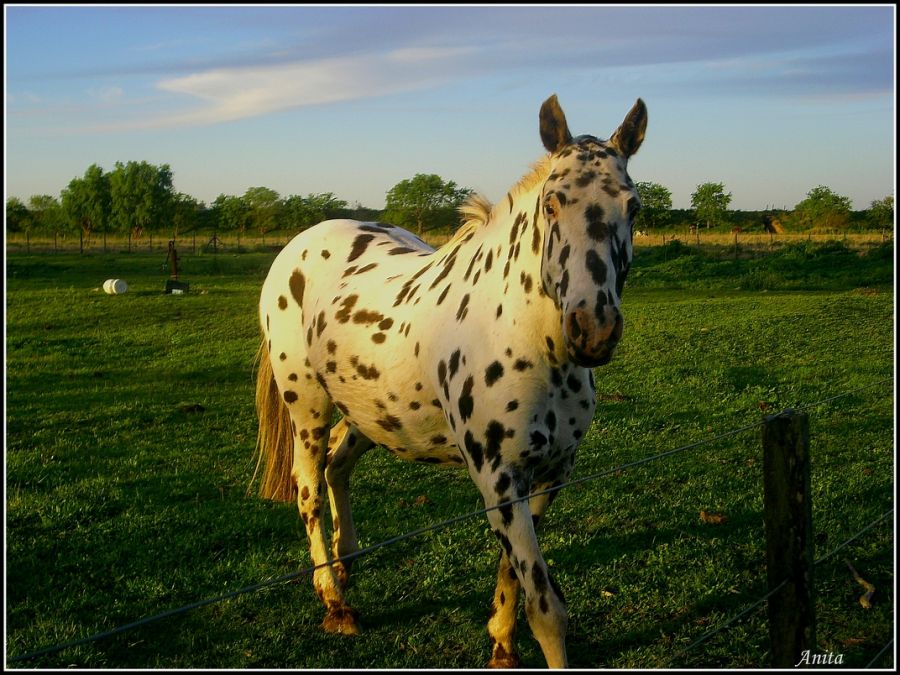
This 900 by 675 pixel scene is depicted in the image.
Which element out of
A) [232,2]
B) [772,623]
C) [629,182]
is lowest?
[772,623]

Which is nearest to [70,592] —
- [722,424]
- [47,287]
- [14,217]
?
[722,424]

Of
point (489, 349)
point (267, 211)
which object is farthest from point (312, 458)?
point (267, 211)

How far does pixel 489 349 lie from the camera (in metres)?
3.74

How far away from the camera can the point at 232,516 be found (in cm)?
620

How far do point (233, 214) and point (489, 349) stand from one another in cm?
7411

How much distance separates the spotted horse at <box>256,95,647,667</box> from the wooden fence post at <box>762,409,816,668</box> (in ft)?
2.41

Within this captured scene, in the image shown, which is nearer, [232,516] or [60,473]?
[232,516]

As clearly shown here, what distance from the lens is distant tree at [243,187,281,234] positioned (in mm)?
67500

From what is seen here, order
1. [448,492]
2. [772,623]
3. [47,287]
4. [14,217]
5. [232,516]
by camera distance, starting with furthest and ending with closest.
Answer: [14,217]
[47,287]
[448,492]
[232,516]
[772,623]

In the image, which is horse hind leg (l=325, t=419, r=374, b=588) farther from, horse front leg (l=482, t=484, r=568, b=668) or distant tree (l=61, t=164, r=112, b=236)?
distant tree (l=61, t=164, r=112, b=236)

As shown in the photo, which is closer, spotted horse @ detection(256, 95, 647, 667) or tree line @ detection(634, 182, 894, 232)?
spotted horse @ detection(256, 95, 647, 667)

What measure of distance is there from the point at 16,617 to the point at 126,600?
22.4 inches

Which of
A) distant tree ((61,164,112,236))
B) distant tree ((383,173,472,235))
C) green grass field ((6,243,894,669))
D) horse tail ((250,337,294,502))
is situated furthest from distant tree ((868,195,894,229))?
distant tree ((61,164,112,236))

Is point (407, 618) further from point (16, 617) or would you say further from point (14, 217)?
point (14, 217)
